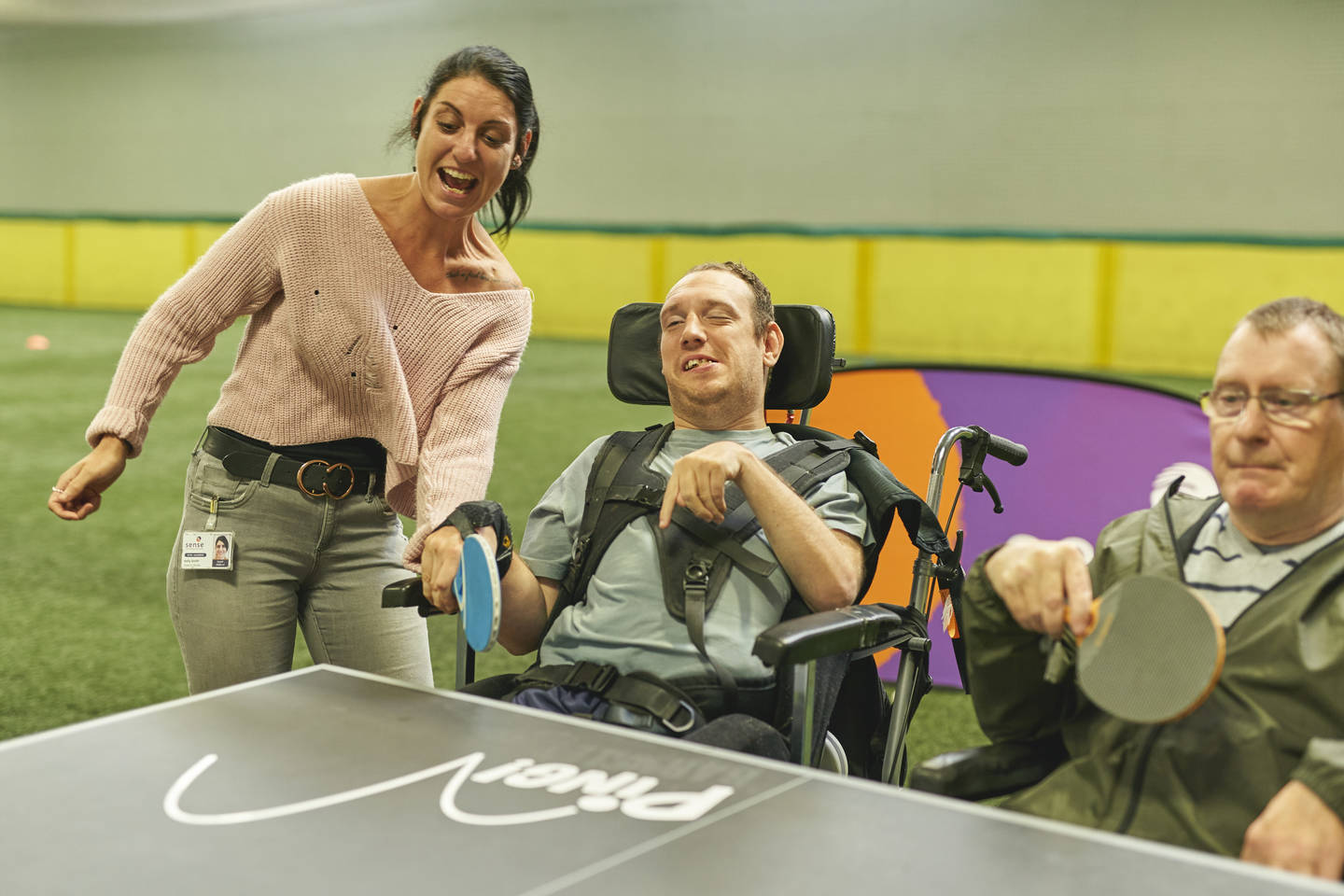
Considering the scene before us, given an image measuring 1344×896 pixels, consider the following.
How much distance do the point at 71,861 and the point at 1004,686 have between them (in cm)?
111

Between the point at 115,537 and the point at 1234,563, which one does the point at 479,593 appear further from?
the point at 115,537

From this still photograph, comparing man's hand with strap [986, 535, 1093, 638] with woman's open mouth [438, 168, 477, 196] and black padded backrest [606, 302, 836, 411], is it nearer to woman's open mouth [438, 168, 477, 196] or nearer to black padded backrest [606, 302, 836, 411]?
black padded backrest [606, 302, 836, 411]

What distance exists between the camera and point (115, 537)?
17.6ft

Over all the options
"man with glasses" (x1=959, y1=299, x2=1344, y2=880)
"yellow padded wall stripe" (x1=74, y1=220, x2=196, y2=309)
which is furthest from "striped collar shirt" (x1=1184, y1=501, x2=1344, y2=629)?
"yellow padded wall stripe" (x1=74, y1=220, x2=196, y2=309)

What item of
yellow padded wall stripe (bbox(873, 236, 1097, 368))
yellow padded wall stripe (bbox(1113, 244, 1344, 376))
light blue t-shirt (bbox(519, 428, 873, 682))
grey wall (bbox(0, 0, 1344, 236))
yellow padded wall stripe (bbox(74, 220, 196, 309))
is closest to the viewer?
light blue t-shirt (bbox(519, 428, 873, 682))

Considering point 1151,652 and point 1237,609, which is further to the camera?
point 1237,609

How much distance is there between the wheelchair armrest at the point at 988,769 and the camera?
1700mm

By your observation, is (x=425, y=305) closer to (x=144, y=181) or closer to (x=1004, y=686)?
(x=1004, y=686)

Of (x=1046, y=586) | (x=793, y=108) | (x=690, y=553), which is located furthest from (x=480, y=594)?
(x=793, y=108)

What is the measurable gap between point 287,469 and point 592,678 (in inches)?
27.1

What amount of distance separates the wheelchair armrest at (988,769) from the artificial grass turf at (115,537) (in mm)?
1311

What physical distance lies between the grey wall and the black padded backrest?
33.1 ft

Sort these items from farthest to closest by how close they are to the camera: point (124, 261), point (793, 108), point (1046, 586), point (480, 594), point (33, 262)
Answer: point (33, 262) < point (124, 261) < point (793, 108) < point (480, 594) < point (1046, 586)

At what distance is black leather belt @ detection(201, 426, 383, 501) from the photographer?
2375 mm
